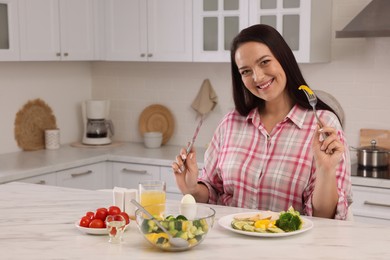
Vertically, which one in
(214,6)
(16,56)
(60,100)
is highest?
(214,6)

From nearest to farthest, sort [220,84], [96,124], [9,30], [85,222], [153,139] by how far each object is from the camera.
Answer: [85,222]
[9,30]
[220,84]
[153,139]
[96,124]

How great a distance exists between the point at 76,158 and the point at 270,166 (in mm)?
2372

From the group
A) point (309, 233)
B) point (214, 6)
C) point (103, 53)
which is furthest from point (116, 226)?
point (103, 53)

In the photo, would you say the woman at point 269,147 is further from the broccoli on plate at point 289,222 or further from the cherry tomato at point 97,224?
the cherry tomato at point 97,224

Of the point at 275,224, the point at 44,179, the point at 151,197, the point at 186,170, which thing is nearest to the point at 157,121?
the point at 44,179

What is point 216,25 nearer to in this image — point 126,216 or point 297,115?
point 297,115

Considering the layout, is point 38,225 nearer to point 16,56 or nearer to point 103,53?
point 16,56

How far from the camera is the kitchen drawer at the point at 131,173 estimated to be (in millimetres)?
4863

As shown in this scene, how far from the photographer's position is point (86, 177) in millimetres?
4875

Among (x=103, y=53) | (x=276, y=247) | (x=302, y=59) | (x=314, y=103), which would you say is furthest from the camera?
(x=103, y=53)

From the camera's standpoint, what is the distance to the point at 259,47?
8.81ft

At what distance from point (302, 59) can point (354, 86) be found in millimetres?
479

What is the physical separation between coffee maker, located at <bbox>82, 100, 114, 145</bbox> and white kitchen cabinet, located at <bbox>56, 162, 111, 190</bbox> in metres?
0.43

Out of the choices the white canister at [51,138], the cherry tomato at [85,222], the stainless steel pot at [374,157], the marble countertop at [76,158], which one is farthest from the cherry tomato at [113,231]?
the white canister at [51,138]
